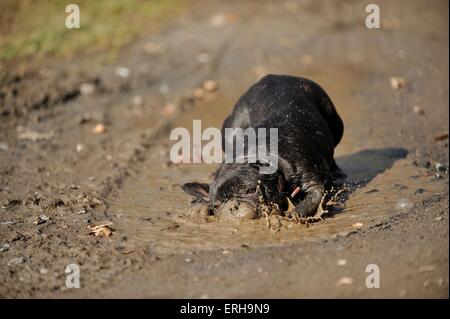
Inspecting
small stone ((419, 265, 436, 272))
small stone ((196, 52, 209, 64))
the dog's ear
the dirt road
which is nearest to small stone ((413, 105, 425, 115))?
the dirt road

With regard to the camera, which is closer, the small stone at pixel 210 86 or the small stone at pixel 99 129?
the small stone at pixel 99 129

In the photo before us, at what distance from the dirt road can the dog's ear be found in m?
0.29

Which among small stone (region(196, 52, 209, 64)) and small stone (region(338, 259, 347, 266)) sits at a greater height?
small stone (region(196, 52, 209, 64))

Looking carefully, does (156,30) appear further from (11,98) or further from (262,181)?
(262,181)

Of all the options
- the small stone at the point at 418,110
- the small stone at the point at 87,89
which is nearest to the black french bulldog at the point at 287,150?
the small stone at the point at 418,110

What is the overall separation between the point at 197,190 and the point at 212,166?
180 cm

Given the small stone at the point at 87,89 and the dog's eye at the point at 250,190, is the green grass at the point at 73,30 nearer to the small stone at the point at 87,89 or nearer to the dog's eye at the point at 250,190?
the small stone at the point at 87,89

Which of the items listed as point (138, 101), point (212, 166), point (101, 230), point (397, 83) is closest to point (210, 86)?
point (138, 101)

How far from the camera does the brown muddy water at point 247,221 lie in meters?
6.05

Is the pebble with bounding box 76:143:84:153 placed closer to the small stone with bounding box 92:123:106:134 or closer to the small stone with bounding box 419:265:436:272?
the small stone with bounding box 92:123:106:134

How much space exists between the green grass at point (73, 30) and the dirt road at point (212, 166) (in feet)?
1.49

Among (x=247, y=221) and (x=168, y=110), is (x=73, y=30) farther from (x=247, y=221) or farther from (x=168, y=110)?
(x=247, y=221)

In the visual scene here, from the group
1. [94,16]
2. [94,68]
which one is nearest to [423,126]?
[94,68]

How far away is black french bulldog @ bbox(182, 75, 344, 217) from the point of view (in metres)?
6.29
